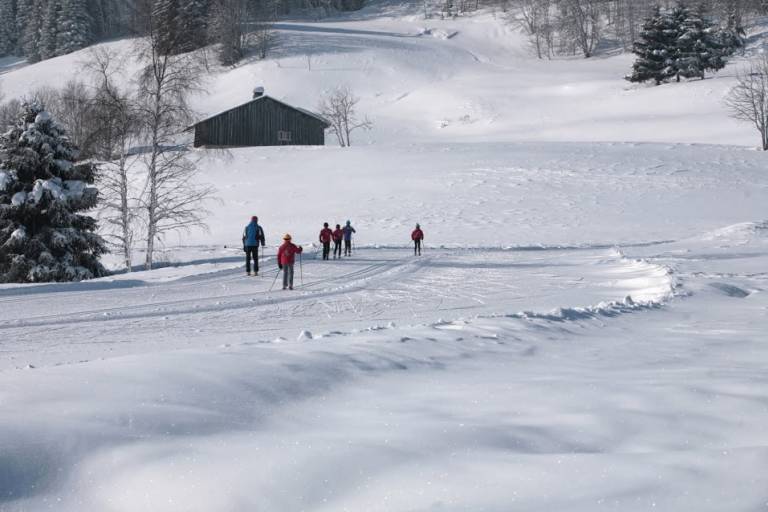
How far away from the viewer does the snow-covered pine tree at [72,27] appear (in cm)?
11838

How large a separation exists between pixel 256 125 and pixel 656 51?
137ft

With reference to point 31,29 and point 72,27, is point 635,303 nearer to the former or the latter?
point 72,27

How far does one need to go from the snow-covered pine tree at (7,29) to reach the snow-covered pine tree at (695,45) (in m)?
117

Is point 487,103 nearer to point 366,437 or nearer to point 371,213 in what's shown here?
point 371,213

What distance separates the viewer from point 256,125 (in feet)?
234

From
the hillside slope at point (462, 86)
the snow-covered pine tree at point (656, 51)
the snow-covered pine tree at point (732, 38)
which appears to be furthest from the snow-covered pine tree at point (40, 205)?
the snow-covered pine tree at point (732, 38)

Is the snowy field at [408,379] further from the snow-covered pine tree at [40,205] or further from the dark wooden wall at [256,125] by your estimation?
the dark wooden wall at [256,125]

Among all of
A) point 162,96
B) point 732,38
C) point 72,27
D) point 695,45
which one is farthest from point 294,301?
point 72,27

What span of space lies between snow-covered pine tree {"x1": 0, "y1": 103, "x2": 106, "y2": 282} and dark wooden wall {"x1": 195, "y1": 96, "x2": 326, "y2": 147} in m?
47.7

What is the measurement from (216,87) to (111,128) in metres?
75.7

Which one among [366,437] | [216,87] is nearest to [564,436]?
[366,437]

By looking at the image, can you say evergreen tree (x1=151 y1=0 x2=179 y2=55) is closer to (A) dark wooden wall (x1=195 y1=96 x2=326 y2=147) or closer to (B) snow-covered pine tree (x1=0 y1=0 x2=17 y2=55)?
(A) dark wooden wall (x1=195 y1=96 x2=326 y2=147)

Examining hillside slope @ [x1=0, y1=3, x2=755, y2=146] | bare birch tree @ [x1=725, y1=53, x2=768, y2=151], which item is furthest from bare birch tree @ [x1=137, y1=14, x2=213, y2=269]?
bare birch tree @ [x1=725, y1=53, x2=768, y2=151]

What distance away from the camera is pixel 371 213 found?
4059 cm
